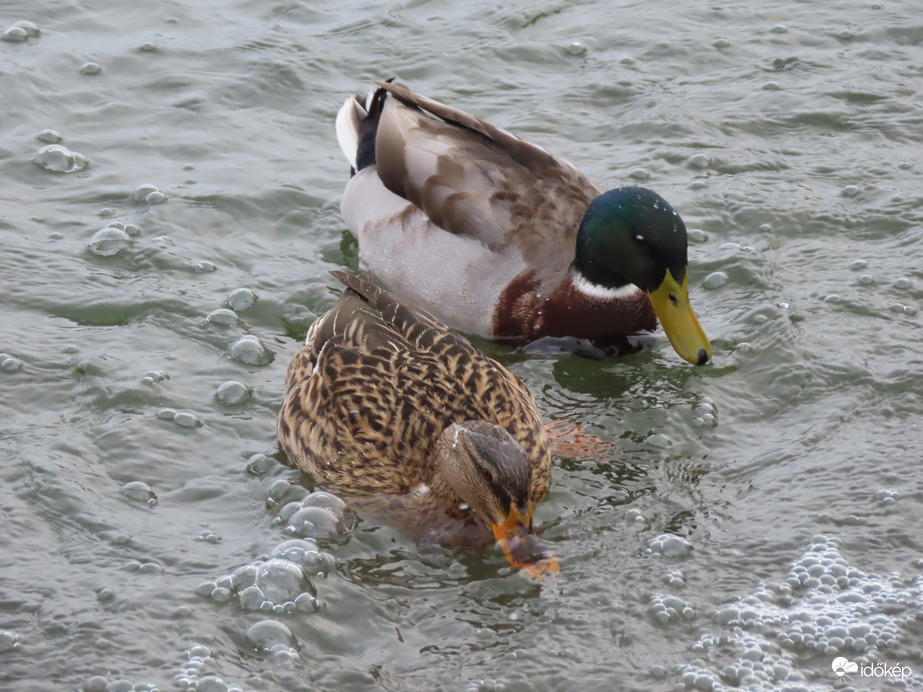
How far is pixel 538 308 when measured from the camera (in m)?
6.87

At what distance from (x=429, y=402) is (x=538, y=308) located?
5.23 feet

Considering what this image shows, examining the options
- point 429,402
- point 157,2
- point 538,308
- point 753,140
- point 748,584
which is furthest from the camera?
point 157,2

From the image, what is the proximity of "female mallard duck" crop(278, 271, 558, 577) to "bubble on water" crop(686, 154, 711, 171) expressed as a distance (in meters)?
2.80

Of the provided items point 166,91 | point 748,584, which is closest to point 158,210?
point 166,91

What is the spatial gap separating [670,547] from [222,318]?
9.01 ft

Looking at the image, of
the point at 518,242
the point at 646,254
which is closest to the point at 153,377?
the point at 518,242

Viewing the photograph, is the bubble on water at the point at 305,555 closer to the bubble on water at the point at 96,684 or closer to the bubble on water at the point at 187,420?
the bubble on water at the point at 96,684

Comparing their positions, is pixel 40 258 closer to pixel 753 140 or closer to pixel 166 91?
pixel 166 91

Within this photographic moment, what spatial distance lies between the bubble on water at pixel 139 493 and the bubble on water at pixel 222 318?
54.9 inches

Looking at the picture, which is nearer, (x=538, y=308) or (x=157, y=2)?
(x=538, y=308)

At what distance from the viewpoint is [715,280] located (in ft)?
23.3

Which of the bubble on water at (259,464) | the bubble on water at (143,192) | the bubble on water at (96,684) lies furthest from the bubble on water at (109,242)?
the bubble on water at (96,684)

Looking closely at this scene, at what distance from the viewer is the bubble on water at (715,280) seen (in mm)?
7078

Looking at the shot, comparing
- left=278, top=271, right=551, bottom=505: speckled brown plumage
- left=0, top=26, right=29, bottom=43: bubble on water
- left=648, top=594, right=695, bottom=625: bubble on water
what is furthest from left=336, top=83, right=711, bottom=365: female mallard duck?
left=0, top=26, right=29, bottom=43: bubble on water
